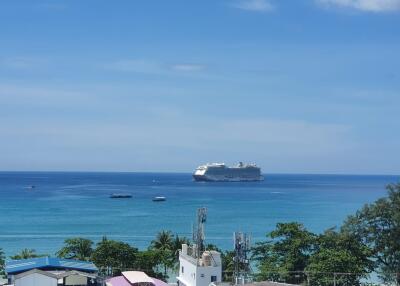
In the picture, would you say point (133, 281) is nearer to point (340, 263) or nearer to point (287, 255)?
point (287, 255)

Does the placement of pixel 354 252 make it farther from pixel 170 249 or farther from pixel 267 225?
pixel 267 225

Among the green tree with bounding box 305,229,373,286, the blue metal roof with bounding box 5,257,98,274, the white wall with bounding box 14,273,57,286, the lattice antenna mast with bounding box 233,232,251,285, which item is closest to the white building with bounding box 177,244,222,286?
the lattice antenna mast with bounding box 233,232,251,285

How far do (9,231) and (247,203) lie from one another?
184ft

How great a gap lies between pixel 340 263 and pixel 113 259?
1350cm

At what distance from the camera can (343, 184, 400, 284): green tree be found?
1389 inches

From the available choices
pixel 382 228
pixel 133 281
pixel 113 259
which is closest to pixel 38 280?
pixel 133 281

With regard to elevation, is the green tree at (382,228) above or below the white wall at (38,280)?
above

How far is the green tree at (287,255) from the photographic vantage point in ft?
117

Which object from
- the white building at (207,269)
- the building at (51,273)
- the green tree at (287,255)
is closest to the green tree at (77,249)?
the building at (51,273)

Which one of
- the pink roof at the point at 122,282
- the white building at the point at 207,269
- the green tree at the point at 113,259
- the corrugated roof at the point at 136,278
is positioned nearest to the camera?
the corrugated roof at the point at 136,278

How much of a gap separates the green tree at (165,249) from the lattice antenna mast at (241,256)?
21.5 feet

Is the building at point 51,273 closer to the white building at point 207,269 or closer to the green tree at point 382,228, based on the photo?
the white building at point 207,269


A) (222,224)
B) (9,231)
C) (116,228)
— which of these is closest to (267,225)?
(222,224)

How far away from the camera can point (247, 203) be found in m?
125
